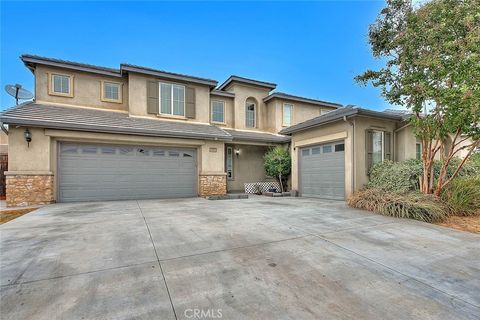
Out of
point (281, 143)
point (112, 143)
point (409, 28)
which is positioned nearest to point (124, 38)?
point (112, 143)

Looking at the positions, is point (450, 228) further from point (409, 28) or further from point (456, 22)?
point (409, 28)

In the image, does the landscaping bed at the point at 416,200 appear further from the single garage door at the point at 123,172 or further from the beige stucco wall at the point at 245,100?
the beige stucco wall at the point at 245,100

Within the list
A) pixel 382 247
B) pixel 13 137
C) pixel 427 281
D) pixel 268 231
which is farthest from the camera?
pixel 13 137

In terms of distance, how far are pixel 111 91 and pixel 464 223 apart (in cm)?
1526

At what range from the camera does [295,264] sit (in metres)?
3.19

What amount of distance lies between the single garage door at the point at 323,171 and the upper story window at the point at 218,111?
5.78 meters

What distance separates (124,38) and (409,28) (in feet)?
61.9

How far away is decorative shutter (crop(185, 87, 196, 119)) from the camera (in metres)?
12.6

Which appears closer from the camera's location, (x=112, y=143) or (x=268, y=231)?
(x=268, y=231)

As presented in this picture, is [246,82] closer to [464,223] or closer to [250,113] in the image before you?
[250,113]

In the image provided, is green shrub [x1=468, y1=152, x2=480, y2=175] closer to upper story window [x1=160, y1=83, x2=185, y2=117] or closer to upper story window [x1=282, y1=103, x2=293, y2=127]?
upper story window [x1=282, y1=103, x2=293, y2=127]

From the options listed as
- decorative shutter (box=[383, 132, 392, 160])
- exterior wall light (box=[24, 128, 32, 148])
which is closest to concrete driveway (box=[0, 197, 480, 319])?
exterior wall light (box=[24, 128, 32, 148])

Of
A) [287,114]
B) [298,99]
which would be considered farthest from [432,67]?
[298,99]

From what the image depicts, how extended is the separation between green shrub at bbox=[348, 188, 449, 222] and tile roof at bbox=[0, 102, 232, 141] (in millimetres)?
6899
